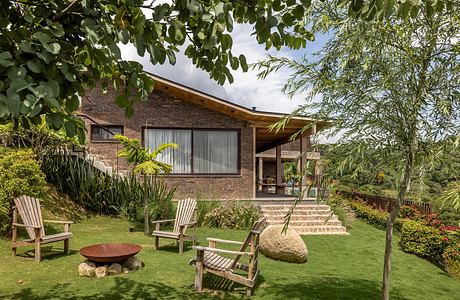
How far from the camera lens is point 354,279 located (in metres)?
6.94

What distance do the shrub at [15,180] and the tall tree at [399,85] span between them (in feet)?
25.2

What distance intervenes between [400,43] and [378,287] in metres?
4.45

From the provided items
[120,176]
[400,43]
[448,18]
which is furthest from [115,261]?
[120,176]

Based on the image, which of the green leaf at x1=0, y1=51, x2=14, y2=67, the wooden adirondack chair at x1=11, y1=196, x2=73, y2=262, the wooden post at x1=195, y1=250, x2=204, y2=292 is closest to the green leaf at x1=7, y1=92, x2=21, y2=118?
the green leaf at x1=0, y1=51, x2=14, y2=67

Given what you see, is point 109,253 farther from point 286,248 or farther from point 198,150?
point 198,150

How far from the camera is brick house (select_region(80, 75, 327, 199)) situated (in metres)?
14.8

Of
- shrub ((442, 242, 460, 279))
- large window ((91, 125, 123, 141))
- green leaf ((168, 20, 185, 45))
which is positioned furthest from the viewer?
large window ((91, 125, 123, 141))

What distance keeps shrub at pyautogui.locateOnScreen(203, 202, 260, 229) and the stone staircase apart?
734 mm

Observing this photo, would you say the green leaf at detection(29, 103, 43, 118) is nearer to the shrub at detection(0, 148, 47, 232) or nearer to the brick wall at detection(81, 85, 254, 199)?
the shrub at detection(0, 148, 47, 232)

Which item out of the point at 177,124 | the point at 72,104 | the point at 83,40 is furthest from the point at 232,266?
the point at 177,124

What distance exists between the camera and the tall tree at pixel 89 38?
155cm

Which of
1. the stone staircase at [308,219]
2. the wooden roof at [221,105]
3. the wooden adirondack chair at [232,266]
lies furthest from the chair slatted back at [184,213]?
the wooden roof at [221,105]

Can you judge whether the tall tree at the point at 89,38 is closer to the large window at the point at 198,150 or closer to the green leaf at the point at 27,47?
the green leaf at the point at 27,47

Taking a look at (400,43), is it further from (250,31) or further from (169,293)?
(169,293)
